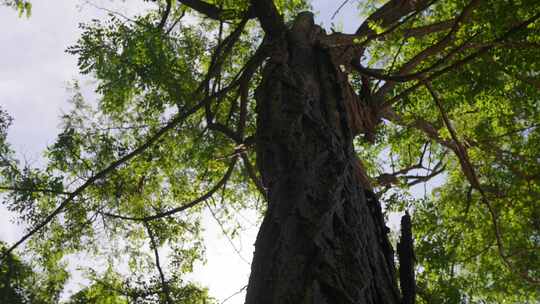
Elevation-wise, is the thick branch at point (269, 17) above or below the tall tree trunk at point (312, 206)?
above

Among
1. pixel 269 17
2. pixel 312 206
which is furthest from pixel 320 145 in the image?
pixel 269 17

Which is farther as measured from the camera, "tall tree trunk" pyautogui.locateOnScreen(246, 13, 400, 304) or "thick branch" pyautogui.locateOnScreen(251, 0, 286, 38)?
"thick branch" pyautogui.locateOnScreen(251, 0, 286, 38)

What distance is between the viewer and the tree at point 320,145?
2367mm

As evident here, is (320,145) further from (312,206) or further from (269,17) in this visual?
(269,17)

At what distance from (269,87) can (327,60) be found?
0.60 metres

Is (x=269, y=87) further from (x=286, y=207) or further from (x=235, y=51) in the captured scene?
(x=235, y=51)

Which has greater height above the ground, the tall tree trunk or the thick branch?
the thick branch

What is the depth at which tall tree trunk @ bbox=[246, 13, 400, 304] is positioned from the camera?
205 centimetres

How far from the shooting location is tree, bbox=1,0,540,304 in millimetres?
2367

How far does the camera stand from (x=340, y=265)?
2096mm

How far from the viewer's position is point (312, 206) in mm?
2406

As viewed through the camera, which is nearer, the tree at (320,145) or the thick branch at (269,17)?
the tree at (320,145)

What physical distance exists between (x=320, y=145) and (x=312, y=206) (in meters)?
0.54

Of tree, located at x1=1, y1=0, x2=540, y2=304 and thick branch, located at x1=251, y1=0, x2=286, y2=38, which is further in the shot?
thick branch, located at x1=251, y1=0, x2=286, y2=38
